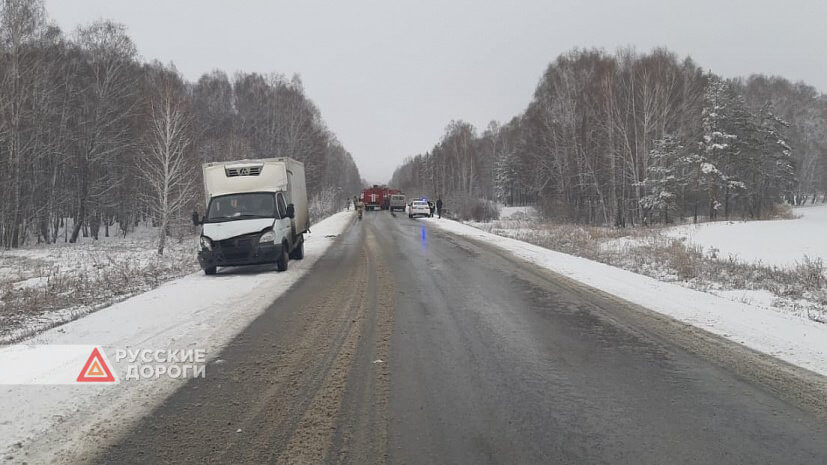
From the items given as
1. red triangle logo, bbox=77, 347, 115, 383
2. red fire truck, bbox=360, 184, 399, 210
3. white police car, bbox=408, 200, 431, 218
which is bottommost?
red triangle logo, bbox=77, 347, 115, 383

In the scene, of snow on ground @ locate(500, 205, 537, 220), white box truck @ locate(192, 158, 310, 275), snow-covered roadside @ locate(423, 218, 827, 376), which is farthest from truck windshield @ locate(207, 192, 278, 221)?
snow on ground @ locate(500, 205, 537, 220)

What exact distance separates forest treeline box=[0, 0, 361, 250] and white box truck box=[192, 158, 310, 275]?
8.75m

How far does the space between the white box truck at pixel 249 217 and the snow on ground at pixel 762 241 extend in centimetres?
1301

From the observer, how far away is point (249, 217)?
11.6 metres

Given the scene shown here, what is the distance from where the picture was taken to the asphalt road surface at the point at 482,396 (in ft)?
10.3

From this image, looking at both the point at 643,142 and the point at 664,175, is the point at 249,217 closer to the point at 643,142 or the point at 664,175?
the point at 643,142

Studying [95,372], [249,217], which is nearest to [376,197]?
[249,217]

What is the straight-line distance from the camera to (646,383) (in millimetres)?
4387

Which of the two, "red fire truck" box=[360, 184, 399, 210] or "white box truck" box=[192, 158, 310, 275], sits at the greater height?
"red fire truck" box=[360, 184, 399, 210]

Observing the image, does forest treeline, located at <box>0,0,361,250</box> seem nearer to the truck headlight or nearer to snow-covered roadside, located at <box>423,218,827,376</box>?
the truck headlight

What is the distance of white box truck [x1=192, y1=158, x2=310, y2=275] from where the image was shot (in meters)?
11.0

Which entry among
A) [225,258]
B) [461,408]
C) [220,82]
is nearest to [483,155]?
[220,82]

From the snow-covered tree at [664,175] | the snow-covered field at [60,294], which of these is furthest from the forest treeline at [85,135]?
the snow-covered tree at [664,175]

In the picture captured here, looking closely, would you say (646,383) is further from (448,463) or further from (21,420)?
(21,420)
